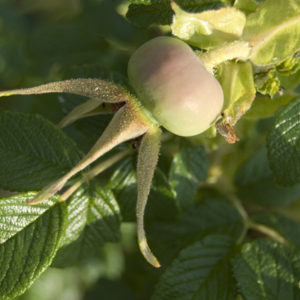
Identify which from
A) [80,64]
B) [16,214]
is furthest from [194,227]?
[80,64]

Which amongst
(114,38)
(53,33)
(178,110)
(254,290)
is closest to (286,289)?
(254,290)

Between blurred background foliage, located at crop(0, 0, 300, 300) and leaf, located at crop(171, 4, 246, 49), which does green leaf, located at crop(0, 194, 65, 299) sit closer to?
blurred background foliage, located at crop(0, 0, 300, 300)

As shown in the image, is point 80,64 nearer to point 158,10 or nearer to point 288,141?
point 158,10

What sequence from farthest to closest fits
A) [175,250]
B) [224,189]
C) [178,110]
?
[224,189]
[175,250]
[178,110]

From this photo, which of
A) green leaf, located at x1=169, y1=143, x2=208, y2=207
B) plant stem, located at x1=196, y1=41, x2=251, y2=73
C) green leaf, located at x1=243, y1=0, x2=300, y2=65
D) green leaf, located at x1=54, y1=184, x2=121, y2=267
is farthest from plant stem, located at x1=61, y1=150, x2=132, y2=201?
green leaf, located at x1=243, y1=0, x2=300, y2=65

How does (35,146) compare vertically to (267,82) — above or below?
below

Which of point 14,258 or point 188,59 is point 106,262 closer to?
point 14,258
